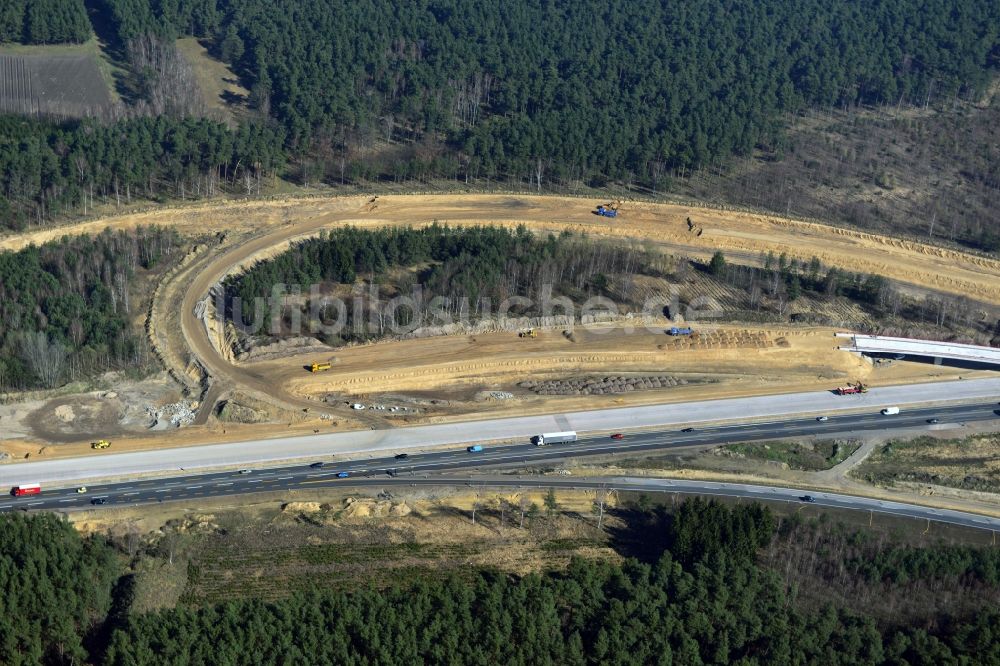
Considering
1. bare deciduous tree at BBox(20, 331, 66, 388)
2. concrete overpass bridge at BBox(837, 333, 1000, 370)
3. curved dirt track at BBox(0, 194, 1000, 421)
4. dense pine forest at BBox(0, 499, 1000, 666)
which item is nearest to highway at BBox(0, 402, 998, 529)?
dense pine forest at BBox(0, 499, 1000, 666)

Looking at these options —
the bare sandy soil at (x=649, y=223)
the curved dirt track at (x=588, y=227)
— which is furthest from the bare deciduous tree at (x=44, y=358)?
the bare sandy soil at (x=649, y=223)

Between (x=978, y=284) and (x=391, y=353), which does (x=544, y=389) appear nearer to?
(x=391, y=353)

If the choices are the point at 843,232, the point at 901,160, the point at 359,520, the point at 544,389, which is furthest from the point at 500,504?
the point at 901,160

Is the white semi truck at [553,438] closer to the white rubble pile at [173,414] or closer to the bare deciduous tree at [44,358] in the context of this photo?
the white rubble pile at [173,414]

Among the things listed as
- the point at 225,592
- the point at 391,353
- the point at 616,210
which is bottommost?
the point at 225,592

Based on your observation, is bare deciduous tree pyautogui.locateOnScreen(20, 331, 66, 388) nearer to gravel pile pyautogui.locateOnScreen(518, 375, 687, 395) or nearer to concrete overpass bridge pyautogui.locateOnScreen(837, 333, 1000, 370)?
gravel pile pyautogui.locateOnScreen(518, 375, 687, 395)

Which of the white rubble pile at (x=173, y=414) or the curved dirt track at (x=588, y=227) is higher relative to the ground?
the curved dirt track at (x=588, y=227)
